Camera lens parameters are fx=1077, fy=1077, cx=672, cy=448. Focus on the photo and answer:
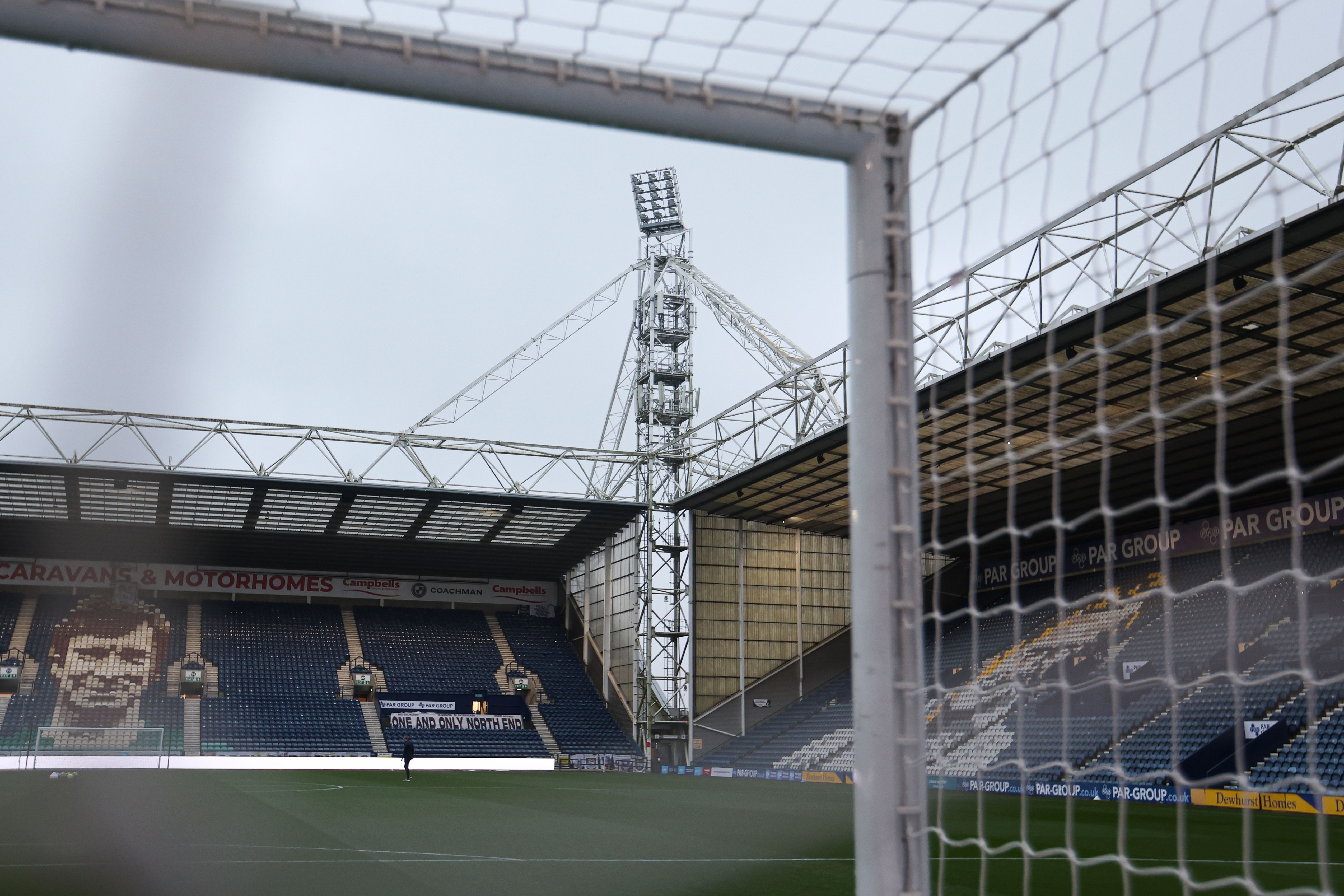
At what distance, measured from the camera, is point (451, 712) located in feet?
129

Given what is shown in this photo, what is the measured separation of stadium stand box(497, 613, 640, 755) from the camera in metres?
38.8

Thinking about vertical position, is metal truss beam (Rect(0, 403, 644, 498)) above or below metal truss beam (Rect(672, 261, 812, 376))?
below

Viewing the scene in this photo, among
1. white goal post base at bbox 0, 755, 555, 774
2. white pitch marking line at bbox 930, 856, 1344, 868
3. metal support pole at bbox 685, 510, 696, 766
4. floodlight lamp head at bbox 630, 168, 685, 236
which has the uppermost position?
floodlight lamp head at bbox 630, 168, 685, 236

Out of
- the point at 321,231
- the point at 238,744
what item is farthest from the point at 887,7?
the point at 238,744

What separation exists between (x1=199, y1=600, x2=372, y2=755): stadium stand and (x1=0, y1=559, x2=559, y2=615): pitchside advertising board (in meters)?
0.77

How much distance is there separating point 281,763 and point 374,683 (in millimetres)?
5455

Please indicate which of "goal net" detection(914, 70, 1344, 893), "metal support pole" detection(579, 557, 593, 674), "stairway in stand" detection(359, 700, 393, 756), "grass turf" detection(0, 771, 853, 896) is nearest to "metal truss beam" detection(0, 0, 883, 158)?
"goal net" detection(914, 70, 1344, 893)

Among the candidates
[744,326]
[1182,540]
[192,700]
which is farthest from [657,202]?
[192,700]

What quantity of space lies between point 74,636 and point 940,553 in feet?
130

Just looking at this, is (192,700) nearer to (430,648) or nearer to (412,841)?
(430,648)

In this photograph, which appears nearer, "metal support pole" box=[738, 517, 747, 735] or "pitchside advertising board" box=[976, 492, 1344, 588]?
"pitchside advertising board" box=[976, 492, 1344, 588]

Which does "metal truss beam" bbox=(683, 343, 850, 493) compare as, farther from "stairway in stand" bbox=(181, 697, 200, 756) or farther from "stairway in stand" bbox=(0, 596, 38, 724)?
"stairway in stand" bbox=(0, 596, 38, 724)

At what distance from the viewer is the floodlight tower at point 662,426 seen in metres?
35.1

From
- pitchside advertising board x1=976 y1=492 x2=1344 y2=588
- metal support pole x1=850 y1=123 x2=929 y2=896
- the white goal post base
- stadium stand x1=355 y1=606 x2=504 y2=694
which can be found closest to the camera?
metal support pole x1=850 y1=123 x2=929 y2=896
